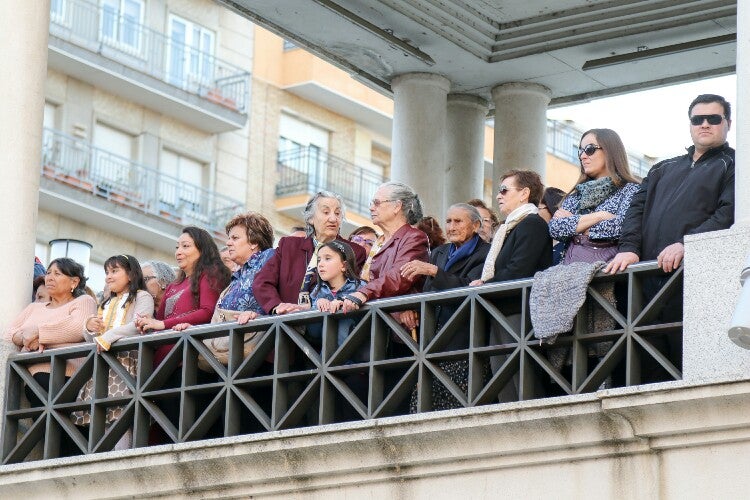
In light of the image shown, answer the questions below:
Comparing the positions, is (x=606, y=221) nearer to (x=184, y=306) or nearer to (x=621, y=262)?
(x=621, y=262)

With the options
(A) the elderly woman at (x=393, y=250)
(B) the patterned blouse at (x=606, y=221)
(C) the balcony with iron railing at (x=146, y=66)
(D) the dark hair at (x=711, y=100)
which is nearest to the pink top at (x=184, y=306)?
(A) the elderly woman at (x=393, y=250)

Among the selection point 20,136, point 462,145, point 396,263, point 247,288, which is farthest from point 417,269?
point 462,145

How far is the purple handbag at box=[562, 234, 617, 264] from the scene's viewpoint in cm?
1614

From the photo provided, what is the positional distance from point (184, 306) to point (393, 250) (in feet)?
6.00

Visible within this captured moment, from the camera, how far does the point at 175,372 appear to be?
18047 mm

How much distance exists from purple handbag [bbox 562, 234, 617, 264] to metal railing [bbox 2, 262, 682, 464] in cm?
35

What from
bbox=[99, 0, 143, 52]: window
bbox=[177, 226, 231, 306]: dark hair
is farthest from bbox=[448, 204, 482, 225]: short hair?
bbox=[99, 0, 143, 52]: window

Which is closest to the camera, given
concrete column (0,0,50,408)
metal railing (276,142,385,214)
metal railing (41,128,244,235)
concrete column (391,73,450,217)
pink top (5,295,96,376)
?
pink top (5,295,96,376)

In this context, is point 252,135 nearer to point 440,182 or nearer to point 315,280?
point 440,182

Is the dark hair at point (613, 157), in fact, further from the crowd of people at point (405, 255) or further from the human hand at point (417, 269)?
the human hand at point (417, 269)

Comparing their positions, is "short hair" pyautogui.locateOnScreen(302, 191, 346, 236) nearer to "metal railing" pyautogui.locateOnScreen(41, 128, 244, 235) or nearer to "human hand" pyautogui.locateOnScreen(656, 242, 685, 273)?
"human hand" pyautogui.locateOnScreen(656, 242, 685, 273)

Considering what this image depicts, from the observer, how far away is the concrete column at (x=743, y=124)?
1530cm

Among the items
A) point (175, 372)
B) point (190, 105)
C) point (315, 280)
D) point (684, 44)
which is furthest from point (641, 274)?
point (190, 105)

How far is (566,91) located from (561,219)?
8.17m
